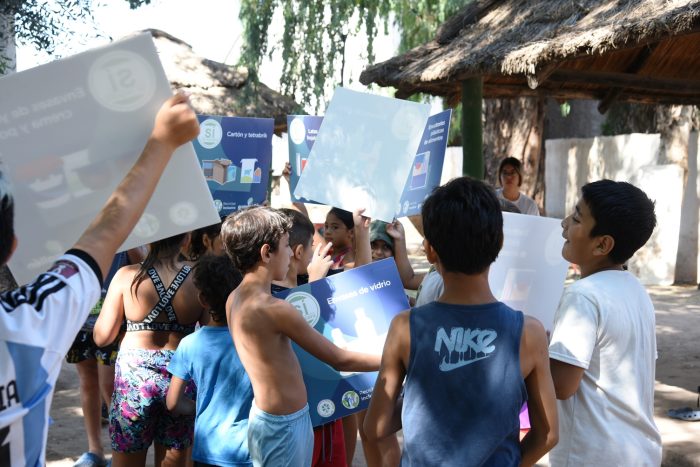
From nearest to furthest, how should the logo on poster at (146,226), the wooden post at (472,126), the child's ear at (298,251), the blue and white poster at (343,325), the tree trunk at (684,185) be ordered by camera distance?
the logo on poster at (146,226)
the blue and white poster at (343,325)
the child's ear at (298,251)
the wooden post at (472,126)
the tree trunk at (684,185)

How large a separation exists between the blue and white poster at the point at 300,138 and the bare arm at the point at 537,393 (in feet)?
11.2

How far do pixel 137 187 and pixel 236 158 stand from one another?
369 cm

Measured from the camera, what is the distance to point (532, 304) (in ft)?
10.6

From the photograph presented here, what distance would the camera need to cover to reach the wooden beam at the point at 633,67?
764 cm

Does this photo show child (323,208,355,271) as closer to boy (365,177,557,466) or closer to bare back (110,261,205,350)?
bare back (110,261,205,350)

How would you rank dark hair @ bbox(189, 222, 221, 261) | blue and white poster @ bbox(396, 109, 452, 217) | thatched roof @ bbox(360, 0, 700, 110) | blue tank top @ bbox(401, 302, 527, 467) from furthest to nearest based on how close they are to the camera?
thatched roof @ bbox(360, 0, 700, 110) → blue and white poster @ bbox(396, 109, 452, 217) → dark hair @ bbox(189, 222, 221, 261) → blue tank top @ bbox(401, 302, 527, 467)

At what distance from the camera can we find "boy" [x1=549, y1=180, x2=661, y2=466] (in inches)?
94.0

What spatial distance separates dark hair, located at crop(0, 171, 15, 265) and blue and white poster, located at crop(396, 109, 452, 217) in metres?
3.55

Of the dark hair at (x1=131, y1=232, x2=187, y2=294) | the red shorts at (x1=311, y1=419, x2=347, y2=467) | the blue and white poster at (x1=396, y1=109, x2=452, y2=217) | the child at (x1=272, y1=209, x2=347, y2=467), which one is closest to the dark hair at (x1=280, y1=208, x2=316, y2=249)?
the child at (x1=272, y1=209, x2=347, y2=467)

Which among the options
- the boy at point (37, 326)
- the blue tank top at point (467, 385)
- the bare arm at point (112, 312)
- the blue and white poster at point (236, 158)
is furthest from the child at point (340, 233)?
the boy at point (37, 326)

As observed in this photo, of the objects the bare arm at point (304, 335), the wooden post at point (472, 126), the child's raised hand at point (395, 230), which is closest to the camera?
the bare arm at point (304, 335)

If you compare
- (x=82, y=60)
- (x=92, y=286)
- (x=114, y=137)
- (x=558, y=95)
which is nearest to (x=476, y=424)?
(x=92, y=286)

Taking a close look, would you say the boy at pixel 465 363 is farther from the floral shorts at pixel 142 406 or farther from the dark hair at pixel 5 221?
the floral shorts at pixel 142 406

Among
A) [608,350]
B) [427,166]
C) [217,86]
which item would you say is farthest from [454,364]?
[217,86]
